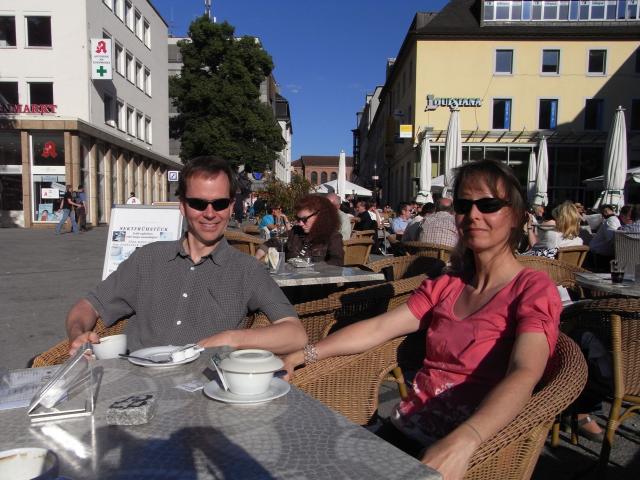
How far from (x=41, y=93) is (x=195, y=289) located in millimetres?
25086

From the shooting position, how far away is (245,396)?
1.48m

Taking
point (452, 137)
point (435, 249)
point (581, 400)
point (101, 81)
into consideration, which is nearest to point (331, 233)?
point (435, 249)

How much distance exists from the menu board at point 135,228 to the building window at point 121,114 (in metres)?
25.0

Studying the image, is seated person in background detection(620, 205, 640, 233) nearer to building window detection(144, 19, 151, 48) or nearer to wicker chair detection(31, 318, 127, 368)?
wicker chair detection(31, 318, 127, 368)

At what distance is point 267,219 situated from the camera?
9.66m

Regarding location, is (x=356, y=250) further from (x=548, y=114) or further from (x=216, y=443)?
(x=548, y=114)

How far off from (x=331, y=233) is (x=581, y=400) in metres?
2.92

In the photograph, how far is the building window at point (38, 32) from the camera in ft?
77.3

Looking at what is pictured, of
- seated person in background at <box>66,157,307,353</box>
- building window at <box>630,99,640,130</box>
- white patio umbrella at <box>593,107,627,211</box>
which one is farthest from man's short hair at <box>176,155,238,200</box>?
building window at <box>630,99,640,130</box>

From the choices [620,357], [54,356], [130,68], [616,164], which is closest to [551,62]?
[616,164]

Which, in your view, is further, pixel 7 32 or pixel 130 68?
pixel 130 68

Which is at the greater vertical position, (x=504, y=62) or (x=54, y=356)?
(x=504, y=62)

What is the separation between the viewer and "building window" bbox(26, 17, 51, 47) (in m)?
23.5

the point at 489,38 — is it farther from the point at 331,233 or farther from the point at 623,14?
the point at 331,233
